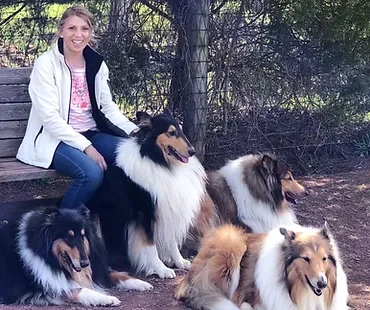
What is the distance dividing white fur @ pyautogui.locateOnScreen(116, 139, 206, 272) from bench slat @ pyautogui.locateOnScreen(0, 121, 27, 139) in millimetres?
940

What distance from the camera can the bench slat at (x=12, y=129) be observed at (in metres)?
5.66

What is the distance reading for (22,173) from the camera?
5094mm

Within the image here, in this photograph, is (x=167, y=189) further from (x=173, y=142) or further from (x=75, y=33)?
(x=75, y=33)

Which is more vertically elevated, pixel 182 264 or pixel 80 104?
pixel 80 104

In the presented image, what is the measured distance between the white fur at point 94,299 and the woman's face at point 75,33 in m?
1.82

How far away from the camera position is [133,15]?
21.2 ft

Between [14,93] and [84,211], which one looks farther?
[14,93]

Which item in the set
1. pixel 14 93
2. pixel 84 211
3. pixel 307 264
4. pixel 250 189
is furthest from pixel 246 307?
pixel 14 93

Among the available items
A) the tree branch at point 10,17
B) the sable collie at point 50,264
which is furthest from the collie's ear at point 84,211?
the tree branch at point 10,17

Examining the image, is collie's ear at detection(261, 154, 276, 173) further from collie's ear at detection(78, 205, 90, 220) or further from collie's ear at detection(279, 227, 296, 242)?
collie's ear at detection(78, 205, 90, 220)

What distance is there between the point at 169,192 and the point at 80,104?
0.99 metres

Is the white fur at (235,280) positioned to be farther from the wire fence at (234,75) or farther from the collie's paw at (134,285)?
the wire fence at (234,75)

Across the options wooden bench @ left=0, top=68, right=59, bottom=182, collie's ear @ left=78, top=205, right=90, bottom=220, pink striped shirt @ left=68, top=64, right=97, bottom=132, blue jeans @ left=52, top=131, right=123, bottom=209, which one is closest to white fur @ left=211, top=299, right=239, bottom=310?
collie's ear @ left=78, top=205, right=90, bottom=220

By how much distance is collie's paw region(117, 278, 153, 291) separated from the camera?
4.89m
